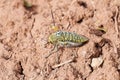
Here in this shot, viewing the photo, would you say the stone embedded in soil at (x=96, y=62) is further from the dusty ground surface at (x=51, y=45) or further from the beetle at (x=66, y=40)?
the beetle at (x=66, y=40)

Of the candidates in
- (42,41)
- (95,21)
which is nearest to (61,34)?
(42,41)

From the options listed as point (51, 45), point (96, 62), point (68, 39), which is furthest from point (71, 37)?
point (96, 62)

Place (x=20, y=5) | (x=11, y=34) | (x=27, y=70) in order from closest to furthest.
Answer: (x=27, y=70) → (x=11, y=34) → (x=20, y=5)

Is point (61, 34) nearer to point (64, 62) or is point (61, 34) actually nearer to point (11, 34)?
point (64, 62)

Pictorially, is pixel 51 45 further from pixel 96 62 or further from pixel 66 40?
pixel 96 62

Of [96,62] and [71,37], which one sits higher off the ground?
[71,37]

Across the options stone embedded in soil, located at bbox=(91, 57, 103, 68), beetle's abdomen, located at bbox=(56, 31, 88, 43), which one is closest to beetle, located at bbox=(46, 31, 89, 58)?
beetle's abdomen, located at bbox=(56, 31, 88, 43)

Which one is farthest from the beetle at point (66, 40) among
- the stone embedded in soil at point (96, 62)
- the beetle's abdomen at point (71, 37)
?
the stone embedded in soil at point (96, 62)
